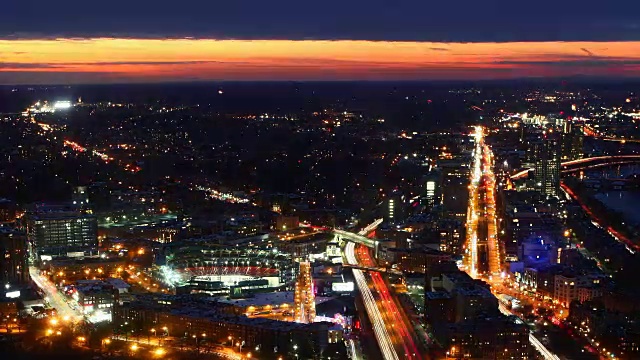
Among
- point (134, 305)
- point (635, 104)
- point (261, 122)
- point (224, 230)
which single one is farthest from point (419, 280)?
point (635, 104)

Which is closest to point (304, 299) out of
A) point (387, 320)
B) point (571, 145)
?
point (387, 320)

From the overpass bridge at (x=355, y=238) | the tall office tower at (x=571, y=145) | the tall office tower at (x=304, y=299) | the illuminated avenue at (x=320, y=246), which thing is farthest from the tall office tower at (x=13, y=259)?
the tall office tower at (x=571, y=145)

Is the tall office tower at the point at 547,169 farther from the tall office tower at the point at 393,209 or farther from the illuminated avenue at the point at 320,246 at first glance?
the tall office tower at the point at 393,209

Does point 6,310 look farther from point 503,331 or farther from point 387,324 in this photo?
point 503,331

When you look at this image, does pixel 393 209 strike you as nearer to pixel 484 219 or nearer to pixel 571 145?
pixel 484 219

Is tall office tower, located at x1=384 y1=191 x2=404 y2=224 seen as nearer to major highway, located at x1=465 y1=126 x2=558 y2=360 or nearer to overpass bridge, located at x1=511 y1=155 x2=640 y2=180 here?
major highway, located at x1=465 y1=126 x2=558 y2=360

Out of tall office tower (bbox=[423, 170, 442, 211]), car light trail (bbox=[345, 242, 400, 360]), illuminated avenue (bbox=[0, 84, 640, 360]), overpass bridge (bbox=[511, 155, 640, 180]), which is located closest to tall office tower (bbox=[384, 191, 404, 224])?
illuminated avenue (bbox=[0, 84, 640, 360])
